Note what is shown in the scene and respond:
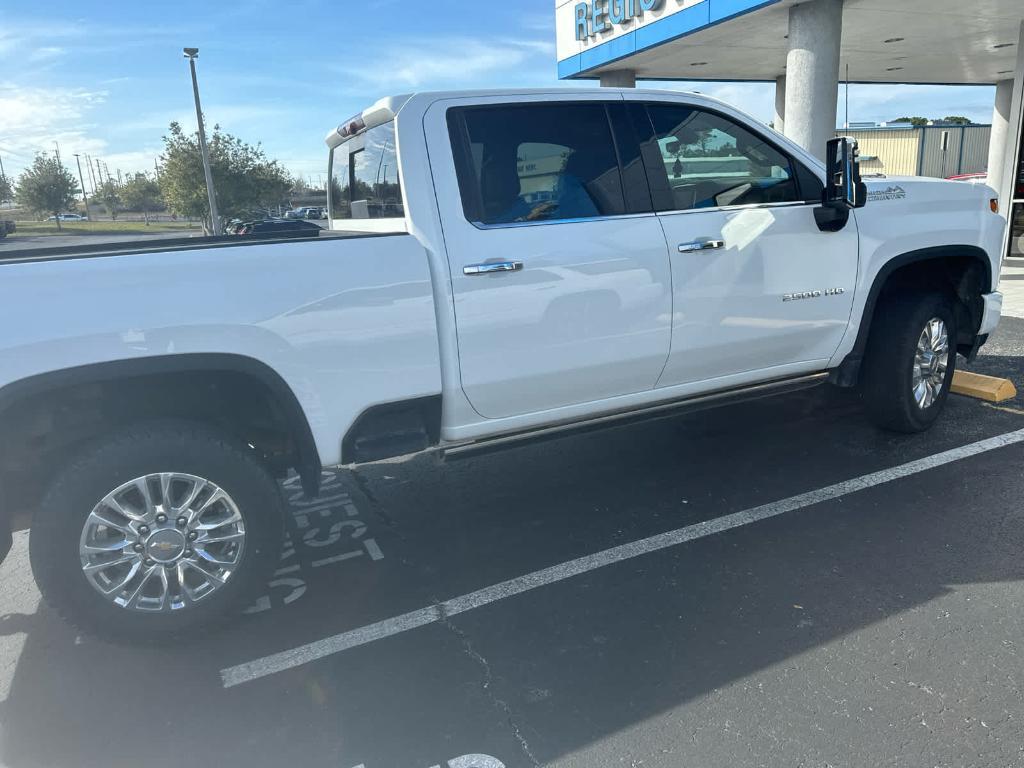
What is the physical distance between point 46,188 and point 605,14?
6001 centimetres

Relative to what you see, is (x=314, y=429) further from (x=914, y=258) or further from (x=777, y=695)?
(x=914, y=258)


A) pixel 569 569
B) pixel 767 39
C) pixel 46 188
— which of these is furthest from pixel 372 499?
pixel 46 188

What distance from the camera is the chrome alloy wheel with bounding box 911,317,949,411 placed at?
466 centimetres

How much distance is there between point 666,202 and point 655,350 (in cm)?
72

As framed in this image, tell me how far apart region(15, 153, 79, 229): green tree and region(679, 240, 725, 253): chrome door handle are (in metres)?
69.2

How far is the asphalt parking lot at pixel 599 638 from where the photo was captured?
2.43m

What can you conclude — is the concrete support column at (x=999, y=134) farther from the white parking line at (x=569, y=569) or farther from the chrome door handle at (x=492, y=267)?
the chrome door handle at (x=492, y=267)

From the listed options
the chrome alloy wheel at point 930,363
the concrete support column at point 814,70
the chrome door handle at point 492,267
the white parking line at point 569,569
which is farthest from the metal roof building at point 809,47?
the chrome door handle at point 492,267

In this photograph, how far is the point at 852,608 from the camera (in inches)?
120

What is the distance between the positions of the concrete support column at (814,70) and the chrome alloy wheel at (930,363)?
22.1 feet

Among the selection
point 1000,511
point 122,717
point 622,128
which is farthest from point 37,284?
point 1000,511

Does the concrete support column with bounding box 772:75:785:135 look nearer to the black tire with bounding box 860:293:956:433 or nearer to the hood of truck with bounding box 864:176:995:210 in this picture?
the hood of truck with bounding box 864:176:995:210

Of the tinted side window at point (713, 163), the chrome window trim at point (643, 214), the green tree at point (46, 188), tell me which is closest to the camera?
the chrome window trim at point (643, 214)

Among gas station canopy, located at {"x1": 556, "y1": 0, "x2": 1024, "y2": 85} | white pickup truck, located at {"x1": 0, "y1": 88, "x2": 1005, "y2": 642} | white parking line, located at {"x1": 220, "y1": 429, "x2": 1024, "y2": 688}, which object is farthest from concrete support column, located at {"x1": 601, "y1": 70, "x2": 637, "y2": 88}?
white parking line, located at {"x1": 220, "y1": 429, "x2": 1024, "y2": 688}
